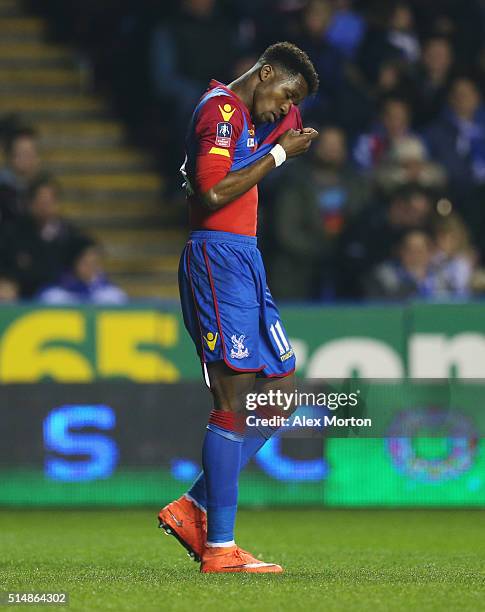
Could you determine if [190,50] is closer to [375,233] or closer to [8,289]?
[375,233]

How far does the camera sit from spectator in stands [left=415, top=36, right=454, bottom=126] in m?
13.7

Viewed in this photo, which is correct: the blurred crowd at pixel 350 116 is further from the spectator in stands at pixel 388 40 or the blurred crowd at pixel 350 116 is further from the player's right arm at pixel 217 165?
the player's right arm at pixel 217 165

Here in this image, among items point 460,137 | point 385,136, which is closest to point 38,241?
point 385,136

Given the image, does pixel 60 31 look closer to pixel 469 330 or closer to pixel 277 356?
pixel 469 330

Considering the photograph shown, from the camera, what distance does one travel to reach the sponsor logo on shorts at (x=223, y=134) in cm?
593

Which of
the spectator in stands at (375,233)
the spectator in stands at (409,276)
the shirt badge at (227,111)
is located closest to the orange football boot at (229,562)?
the shirt badge at (227,111)

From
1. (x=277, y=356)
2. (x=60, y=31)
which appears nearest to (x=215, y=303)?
(x=277, y=356)

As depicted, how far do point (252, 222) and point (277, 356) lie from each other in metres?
0.54

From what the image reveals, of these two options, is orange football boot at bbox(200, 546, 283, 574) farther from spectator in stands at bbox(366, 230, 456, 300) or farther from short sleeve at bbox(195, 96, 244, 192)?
spectator in stands at bbox(366, 230, 456, 300)

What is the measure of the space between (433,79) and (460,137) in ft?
2.82

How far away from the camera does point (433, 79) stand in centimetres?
1391

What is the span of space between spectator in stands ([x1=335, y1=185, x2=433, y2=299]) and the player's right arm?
5.39 metres

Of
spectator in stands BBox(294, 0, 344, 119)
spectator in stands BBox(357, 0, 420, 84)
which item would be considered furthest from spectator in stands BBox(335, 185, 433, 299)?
spectator in stands BBox(357, 0, 420, 84)

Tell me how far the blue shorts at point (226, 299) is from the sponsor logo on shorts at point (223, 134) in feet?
1.19
